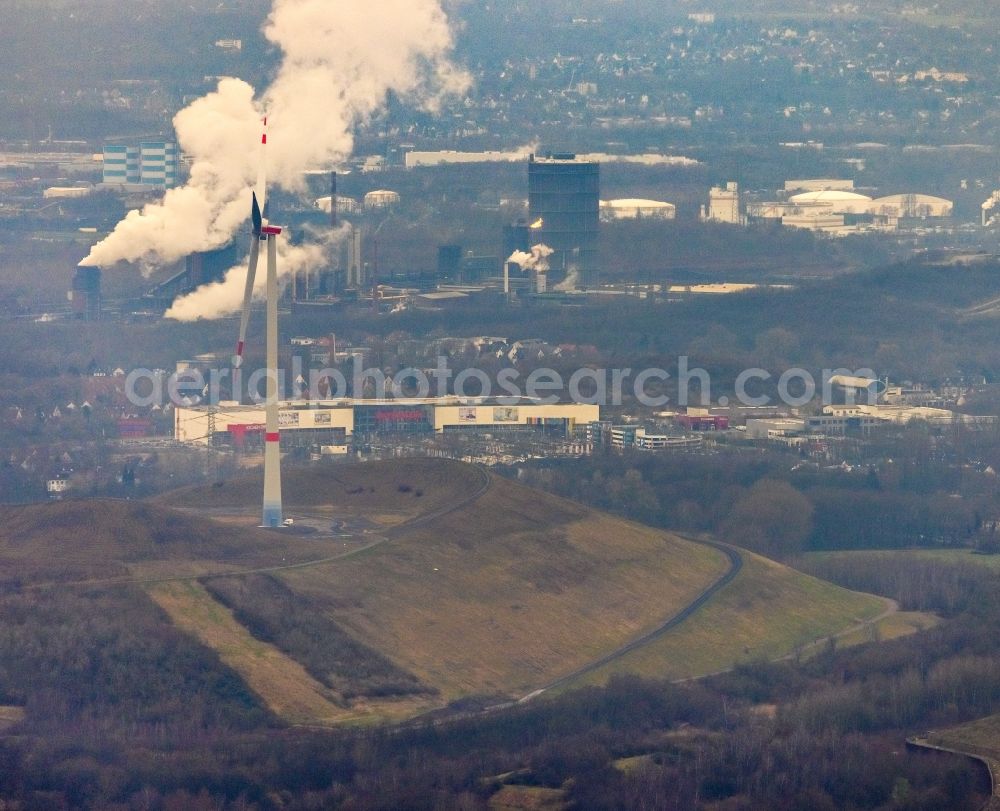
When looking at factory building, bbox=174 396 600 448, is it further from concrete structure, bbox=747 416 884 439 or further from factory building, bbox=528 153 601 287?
factory building, bbox=528 153 601 287

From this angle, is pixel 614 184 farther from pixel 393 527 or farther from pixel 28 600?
pixel 28 600

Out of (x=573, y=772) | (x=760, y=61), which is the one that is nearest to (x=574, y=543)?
(x=573, y=772)

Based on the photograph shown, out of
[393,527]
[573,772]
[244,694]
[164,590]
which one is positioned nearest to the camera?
[573,772]

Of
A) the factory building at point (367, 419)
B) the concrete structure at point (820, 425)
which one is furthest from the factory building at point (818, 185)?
the factory building at point (367, 419)

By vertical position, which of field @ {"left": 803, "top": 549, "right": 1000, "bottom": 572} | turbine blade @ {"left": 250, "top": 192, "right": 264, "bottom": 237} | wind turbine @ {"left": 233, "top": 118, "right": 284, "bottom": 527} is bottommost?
field @ {"left": 803, "top": 549, "right": 1000, "bottom": 572}

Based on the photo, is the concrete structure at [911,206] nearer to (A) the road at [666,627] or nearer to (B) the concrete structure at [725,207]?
(B) the concrete structure at [725,207]

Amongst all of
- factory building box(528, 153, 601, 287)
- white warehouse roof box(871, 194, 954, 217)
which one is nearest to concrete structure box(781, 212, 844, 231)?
white warehouse roof box(871, 194, 954, 217)
